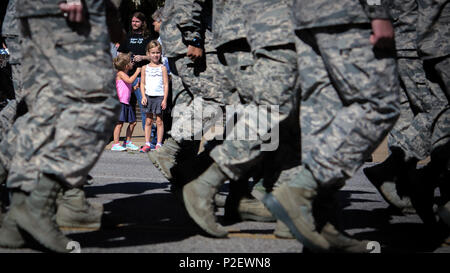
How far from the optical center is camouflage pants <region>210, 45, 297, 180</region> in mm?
3686

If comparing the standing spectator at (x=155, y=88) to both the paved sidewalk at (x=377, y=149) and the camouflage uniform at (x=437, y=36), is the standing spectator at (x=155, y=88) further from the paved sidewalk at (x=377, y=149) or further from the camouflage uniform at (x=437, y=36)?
the camouflage uniform at (x=437, y=36)

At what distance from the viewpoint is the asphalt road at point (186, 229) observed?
12.0 ft

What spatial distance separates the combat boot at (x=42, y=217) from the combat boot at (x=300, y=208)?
3.71 ft

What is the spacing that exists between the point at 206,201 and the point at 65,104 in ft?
3.64

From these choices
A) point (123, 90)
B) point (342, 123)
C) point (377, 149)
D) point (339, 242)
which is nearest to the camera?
point (342, 123)

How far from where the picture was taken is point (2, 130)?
15.5 feet

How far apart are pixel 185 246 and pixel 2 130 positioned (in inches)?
77.3

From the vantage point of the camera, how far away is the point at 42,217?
3.22m

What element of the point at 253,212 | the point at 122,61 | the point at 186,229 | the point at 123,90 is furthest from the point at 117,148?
the point at 186,229

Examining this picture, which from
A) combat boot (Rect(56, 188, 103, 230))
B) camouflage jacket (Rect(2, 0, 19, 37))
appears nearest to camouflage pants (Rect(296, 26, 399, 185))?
combat boot (Rect(56, 188, 103, 230))

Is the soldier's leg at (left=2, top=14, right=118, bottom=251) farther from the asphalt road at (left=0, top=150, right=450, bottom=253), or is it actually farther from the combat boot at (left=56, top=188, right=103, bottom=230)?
the combat boot at (left=56, top=188, right=103, bottom=230)

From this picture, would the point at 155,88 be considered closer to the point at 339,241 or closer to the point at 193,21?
the point at 193,21
